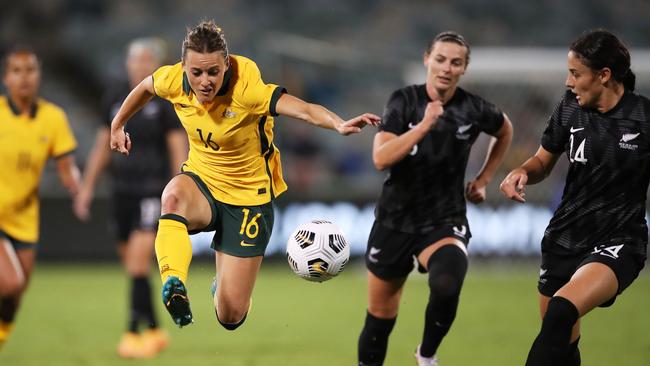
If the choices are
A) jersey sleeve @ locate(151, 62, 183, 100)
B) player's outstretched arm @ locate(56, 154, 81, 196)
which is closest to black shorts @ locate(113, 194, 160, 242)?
player's outstretched arm @ locate(56, 154, 81, 196)

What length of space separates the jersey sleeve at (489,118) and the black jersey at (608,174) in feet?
3.15

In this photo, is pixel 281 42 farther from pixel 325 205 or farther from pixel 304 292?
pixel 304 292

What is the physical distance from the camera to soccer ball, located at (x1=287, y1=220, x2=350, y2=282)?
237 inches

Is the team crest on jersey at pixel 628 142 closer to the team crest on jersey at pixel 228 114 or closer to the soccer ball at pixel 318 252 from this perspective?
the soccer ball at pixel 318 252

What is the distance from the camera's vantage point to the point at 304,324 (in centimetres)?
988

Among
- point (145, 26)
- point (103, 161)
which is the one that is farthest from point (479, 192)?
point (145, 26)

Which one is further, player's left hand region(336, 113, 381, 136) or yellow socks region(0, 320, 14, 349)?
yellow socks region(0, 320, 14, 349)

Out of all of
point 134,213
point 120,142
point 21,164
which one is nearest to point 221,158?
point 120,142

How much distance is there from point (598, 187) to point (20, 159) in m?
4.49

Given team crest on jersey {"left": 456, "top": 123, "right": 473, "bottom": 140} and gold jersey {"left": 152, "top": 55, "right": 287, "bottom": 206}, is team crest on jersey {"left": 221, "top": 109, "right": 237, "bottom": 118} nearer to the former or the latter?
gold jersey {"left": 152, "top": 55, "right": 287, "bottom": 206}

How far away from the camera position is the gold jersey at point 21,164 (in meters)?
7.59

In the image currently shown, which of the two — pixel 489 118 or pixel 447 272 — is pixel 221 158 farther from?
pixel 489 118

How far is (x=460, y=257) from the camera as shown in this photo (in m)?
6.08

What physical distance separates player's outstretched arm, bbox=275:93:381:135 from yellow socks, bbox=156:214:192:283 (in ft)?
2.87
